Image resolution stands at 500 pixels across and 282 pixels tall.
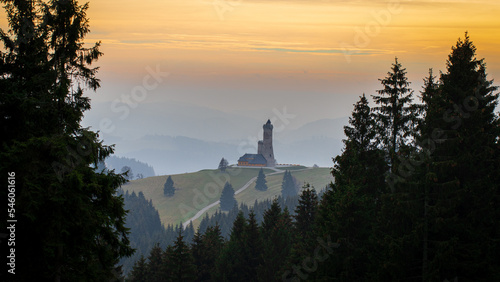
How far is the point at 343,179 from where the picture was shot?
2739 cm

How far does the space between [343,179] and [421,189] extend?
21.3 ft

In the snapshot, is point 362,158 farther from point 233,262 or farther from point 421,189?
point 233,262

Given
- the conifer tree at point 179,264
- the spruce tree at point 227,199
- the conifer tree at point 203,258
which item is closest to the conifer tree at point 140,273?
the conifer tree at point 203,258

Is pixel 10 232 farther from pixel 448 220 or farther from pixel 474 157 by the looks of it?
pixel 474 157

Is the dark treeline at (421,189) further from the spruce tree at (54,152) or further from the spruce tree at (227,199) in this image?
the spruce tree at (227,199)

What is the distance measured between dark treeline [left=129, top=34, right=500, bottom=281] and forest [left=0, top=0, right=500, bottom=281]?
0.19ft

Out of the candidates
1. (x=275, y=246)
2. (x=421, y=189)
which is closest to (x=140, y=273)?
(x=275, y=246)

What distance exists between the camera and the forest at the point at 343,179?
13.8 metres

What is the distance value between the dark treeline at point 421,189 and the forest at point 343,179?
0.06m

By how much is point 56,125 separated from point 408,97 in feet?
67.6

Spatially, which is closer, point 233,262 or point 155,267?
point 233,262

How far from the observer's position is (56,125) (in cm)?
1481

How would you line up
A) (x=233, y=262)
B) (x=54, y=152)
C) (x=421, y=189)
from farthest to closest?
(x=233, y=262) < (x=421, y=189) < (x=54, y=152)

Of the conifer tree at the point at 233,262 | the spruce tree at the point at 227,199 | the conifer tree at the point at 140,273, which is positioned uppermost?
the spruce tree at the point at 227,199
